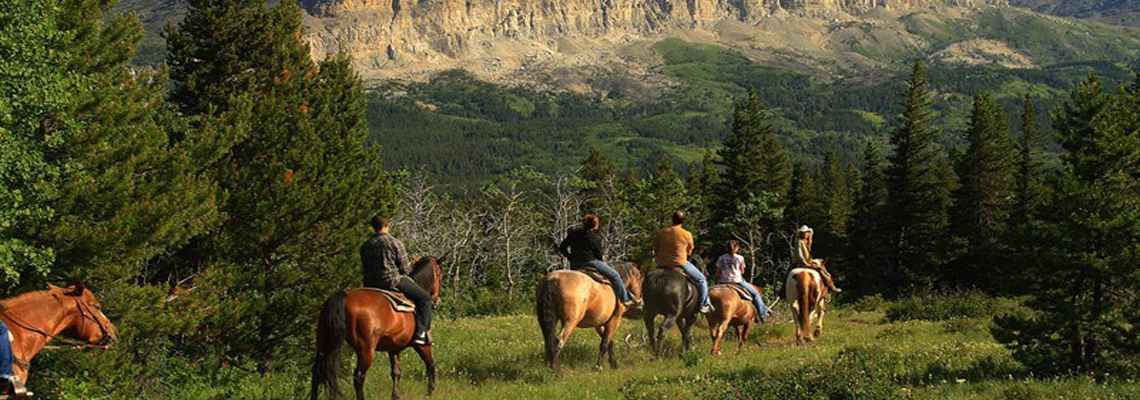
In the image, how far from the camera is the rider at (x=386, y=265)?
11938 mm

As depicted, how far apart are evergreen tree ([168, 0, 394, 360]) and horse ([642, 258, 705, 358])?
7.05m

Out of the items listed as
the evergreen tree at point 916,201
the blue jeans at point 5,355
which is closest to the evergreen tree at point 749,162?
the evergreen tree at point 916,201

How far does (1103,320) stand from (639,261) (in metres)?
47.9

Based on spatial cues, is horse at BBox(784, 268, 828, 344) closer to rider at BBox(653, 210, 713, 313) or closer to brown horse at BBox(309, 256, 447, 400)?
rider at BBox(653, 210, 713, 313)

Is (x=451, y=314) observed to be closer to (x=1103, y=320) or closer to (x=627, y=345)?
(x=627, y=345)

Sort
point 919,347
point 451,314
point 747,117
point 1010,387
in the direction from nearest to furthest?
point 1010,387
point 919,347
point 451,314
point 747,117

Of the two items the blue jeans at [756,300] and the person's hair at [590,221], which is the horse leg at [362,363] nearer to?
the person's hair at [590,221]

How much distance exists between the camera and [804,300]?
19109 mm

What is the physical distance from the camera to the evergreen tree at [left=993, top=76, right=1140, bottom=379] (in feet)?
35.7

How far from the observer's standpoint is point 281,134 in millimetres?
17375

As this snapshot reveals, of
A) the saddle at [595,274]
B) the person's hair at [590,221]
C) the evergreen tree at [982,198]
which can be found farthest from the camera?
the evergreen tree at [982,198]

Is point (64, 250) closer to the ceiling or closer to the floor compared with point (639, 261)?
closer to the ceiling

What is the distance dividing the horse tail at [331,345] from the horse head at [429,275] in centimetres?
210

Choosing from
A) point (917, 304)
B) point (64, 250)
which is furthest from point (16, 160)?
point (917, 304)
